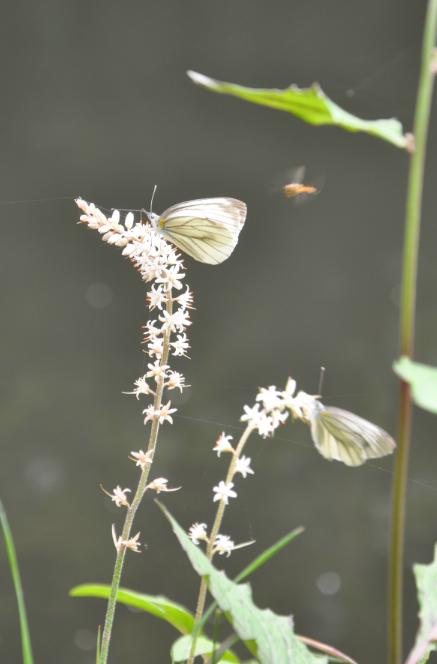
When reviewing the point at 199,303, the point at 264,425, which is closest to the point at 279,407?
the point at 264,425

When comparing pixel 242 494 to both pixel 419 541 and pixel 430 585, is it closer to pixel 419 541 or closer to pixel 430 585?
pixel 419 541

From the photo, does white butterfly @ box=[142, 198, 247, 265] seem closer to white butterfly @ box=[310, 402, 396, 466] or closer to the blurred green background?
white butterfly @ box=[310, 402, 396, 466]

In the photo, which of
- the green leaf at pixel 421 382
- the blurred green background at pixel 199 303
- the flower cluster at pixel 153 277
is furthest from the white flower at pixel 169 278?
the blurred green background at pixel 199 303

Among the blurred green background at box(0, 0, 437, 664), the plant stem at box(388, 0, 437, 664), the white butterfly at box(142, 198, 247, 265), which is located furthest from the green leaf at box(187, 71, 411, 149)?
the blurred green background at box(0, 0, 437, 664)

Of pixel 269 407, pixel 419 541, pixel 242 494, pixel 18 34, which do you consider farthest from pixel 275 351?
pixel 269 407

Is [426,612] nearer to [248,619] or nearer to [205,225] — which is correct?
[248,619]

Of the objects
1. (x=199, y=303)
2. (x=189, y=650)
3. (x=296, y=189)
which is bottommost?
(x=189, y=650)
